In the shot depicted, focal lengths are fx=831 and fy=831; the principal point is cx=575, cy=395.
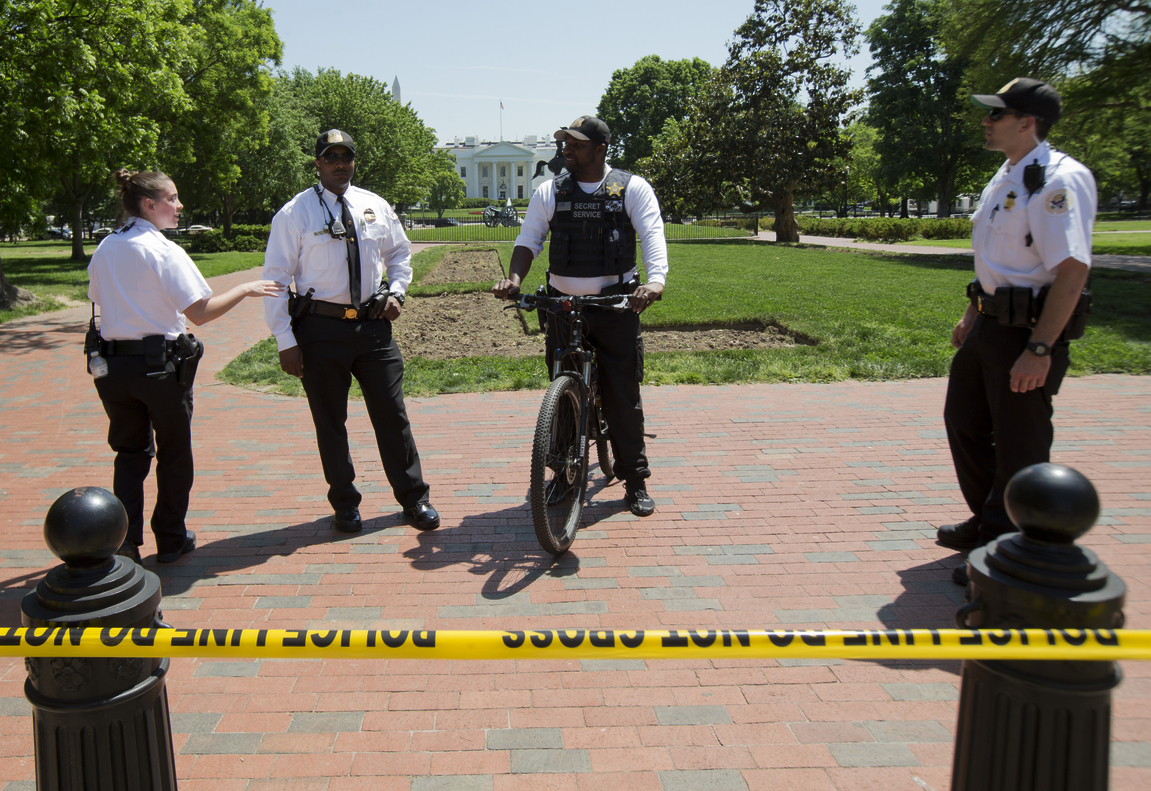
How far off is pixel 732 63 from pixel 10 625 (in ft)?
127

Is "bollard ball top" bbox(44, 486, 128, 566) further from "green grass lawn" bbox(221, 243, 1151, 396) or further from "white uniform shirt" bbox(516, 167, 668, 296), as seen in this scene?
"green grass lawn" bbox(221, 243, 1151, 396)

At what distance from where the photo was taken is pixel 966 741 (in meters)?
1.92

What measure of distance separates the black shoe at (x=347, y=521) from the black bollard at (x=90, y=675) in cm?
276

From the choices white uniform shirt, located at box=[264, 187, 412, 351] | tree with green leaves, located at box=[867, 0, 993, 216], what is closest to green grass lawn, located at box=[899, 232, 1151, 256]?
tree with green leaves, located at box=[867, 0, 993, 216]

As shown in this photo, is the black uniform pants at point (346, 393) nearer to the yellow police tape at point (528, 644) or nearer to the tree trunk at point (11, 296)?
the yellow police tape at point (528, 644)

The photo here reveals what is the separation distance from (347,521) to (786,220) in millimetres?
35981

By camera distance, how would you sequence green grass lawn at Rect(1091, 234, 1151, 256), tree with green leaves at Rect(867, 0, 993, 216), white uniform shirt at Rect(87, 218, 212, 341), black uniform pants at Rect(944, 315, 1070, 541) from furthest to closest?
1. tree with green leaves at Rect(867, 0, 993, 216)
2. green grass lawn at Rect(1091, 234, 1151, 256)
3. white uniform shirt at Rect(87, 218, 212, 341)
4. black uniform pants at Rect(944, 315, 1070, 541)

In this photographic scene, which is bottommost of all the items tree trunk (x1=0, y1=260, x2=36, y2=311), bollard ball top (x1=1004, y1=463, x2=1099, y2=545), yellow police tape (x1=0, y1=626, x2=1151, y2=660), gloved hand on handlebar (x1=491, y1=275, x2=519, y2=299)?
tree trunk (x1=0, y1=260, x2=36, y2=311)

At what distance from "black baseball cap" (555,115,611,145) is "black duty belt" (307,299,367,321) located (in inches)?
56.8

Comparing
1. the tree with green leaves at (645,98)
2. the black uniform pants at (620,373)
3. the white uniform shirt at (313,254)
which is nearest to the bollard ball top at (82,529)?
the white uniform shirt at (313,254)

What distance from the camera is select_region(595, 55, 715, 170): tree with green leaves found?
79.6 metres

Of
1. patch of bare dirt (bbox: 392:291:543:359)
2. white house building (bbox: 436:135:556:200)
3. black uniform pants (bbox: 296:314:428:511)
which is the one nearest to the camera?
black uniform pants (bbox: 296:314:428:511)

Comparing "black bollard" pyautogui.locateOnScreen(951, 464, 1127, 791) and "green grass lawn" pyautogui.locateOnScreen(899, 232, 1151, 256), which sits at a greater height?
"green grass lawn" pyautogui.locateOnScreen(899, 232, 1151, 256)

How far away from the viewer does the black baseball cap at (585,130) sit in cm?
441
